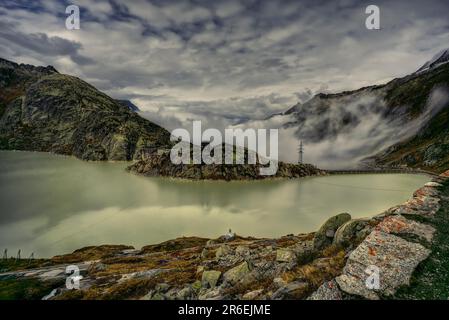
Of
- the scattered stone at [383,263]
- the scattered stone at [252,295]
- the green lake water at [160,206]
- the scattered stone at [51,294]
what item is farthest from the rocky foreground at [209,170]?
the scattered stone at [383,263]

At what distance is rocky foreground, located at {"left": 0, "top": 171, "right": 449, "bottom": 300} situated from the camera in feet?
59.2

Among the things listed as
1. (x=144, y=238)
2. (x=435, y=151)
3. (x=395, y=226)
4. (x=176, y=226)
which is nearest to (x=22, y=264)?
(x=144, y=238)

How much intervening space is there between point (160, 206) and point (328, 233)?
79.8 metres

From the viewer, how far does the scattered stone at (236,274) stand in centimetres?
2533

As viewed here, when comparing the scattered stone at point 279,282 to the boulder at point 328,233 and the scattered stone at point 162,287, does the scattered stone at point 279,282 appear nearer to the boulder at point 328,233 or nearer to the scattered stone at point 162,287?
the boulder at point 328,233

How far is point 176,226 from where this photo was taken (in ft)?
265

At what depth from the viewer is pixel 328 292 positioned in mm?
→ 17812

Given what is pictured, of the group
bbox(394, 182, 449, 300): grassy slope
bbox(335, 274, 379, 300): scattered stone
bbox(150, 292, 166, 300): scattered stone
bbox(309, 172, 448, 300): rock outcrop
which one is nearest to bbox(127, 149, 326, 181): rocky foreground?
bbox(150, 292, 166, 300): scattered stone

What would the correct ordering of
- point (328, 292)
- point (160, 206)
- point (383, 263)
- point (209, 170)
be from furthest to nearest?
point (209, 170), point (160, 206), point (383, 263), point (328, 292)

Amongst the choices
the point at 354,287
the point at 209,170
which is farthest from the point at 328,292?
the point at 209,170

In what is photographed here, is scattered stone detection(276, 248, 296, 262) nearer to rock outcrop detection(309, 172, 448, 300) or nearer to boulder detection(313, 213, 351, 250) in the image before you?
boulder detection(313, 213, 351, 250)

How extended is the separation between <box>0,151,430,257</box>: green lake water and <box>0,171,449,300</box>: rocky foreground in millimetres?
33884

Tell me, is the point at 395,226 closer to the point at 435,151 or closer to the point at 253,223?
the point at 253,223

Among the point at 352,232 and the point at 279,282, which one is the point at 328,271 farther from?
the point at 352,232
